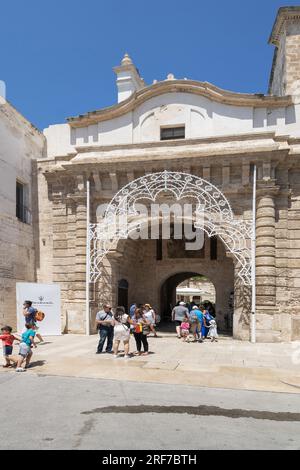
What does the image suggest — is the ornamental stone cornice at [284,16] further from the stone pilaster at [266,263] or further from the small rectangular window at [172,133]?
the stone pilaster at [266,263]

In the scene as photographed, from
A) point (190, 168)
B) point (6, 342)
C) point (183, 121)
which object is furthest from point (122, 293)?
point (6, 342)

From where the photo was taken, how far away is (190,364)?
29.1 ft

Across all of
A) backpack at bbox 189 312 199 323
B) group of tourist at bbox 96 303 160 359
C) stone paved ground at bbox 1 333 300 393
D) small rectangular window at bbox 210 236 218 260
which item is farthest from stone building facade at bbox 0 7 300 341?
group of tourist at bbox 96 303 160 359

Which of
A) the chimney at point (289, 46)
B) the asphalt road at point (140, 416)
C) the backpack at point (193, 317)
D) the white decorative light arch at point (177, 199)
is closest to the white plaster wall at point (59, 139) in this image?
the white decorative light arch at point (177, 199)

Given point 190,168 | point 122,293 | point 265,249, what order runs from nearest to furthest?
point 265,249, point 190,168, point 122,293

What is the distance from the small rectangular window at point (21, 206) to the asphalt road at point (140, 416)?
353 inches

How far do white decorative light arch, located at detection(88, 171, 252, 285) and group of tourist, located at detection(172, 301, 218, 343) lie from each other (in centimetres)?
171

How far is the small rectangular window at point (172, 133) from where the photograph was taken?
15203 millimetres

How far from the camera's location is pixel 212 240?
18859 mm

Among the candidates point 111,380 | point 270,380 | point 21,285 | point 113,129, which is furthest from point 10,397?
point 113,129

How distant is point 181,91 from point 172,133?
151 cm

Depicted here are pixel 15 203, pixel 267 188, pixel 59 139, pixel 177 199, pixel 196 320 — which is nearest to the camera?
pixel 196 320

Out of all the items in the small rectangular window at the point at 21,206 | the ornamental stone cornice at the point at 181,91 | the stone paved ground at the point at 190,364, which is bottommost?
the stone paved ground at the point at 190,364

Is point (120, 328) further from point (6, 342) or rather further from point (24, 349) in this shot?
point (6, 342)
